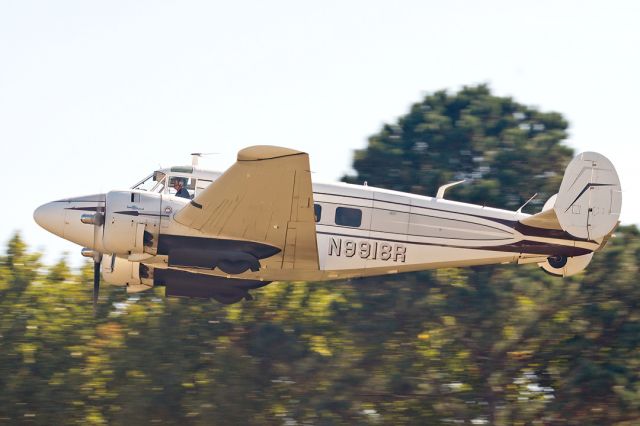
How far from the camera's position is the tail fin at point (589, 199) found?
64.4 ft

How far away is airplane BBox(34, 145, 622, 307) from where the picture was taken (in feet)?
62.1

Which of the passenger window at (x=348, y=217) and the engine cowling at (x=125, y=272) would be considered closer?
the passenger window at (x=348, y=217)

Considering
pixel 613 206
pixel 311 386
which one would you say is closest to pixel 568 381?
pixel 311 386

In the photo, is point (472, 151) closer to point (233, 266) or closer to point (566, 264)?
point (566, 264)

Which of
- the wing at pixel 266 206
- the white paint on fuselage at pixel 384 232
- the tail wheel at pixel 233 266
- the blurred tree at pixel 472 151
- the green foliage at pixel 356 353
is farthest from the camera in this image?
the blurred tree at pixel 472 151

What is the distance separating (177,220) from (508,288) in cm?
1161

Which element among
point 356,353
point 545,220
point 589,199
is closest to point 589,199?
point 589,199

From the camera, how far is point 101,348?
27750 mm

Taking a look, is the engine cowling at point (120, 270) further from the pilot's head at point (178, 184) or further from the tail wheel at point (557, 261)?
the tail wheel at point (557, 261)

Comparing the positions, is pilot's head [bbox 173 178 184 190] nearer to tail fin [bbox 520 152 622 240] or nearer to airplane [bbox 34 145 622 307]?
airplane [bbox 34 145 622 307]

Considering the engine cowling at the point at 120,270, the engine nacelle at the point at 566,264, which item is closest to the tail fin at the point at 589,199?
the engine nacelle at the point at 566,264

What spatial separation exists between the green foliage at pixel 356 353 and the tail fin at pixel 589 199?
7.60 metres

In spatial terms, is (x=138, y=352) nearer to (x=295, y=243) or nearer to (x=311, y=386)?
(x=311, y=386)

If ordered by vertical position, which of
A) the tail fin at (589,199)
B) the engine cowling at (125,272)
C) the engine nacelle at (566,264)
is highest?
the tail fin at (589,199)
